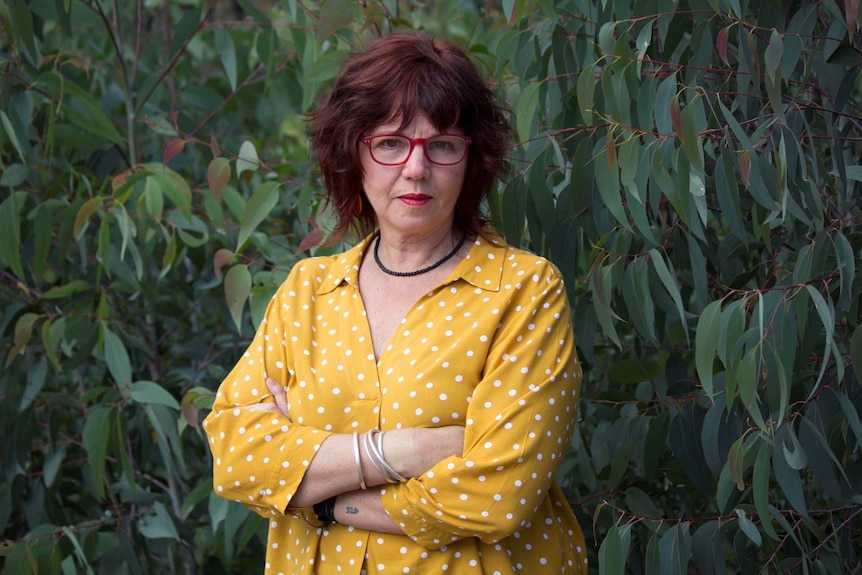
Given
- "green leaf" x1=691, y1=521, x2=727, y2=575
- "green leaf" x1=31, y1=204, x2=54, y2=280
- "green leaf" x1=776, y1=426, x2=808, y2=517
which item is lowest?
"green leaf" x1=691, y1=521, x2=727, y2=575

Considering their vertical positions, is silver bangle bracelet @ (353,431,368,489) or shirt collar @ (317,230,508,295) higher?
shirt collar @ (317,230,508,295)

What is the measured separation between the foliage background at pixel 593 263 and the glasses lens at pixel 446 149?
0.21 metres

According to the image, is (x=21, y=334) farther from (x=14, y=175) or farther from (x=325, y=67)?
(x=325, y=67)

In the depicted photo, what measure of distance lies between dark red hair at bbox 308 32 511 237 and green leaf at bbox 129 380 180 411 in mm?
760

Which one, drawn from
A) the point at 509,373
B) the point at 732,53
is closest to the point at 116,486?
the point at 509,373

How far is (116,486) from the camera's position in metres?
2.64

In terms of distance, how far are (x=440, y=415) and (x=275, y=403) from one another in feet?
0.90

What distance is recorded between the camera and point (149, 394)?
91.0 inches

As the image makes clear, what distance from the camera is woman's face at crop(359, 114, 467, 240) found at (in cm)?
158

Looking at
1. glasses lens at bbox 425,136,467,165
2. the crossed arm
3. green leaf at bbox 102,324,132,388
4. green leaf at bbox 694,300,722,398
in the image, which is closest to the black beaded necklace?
glasses lens at bbox 425,136,467,165

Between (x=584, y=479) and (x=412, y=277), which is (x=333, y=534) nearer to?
(x=412, y=277)

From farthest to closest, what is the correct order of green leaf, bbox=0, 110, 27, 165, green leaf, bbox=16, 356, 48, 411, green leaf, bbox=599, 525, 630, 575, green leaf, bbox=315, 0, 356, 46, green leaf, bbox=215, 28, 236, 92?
green leaf, bbox=215, 28, 236, 92
green leaf, bbox=16, 356, 48, 411
green leaf, bbox=0, 110, 27, 165
green leaf, bbox=315, 0, 356, 46
green leaf, bbox=599, 525, 630, 575

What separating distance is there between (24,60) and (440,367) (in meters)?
1.46

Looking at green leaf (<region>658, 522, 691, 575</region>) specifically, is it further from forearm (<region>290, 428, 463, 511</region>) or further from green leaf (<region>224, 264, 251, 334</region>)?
green leaf (<region>224, 264, 251, 334</region>)
